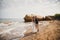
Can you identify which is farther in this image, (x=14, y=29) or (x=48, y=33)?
(x=14, y=29)

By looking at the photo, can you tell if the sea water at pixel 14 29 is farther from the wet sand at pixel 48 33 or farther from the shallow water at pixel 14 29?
the wet sand at pixel 48 33

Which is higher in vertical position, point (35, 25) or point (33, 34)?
point (35, 25)

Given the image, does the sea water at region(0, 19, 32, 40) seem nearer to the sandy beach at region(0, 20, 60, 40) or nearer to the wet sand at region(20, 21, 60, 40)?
the sandy beach at region(0, 20, 60, 40)

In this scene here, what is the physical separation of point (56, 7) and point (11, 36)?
87 cm

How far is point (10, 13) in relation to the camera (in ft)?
7.35

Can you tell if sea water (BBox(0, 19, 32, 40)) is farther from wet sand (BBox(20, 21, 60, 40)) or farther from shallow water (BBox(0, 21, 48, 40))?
wet sand (BBox(20, 21, 60, 40))

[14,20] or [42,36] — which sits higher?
[14,20]

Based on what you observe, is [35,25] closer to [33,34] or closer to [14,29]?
[33,34]

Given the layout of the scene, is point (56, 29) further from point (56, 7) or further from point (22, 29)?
point (22, 29)

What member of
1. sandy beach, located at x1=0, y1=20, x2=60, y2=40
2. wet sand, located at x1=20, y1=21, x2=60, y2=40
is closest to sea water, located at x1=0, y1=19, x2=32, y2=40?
sandy beach, located at x1=0, y1=20, x2=60, y2=40

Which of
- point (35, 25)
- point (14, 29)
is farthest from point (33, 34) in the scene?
point (14, 29)

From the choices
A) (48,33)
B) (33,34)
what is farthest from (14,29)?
(48,33)

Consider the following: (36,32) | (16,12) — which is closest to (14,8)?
→ (16,12)

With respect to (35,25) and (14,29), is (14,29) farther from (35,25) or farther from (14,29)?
(35,25)
